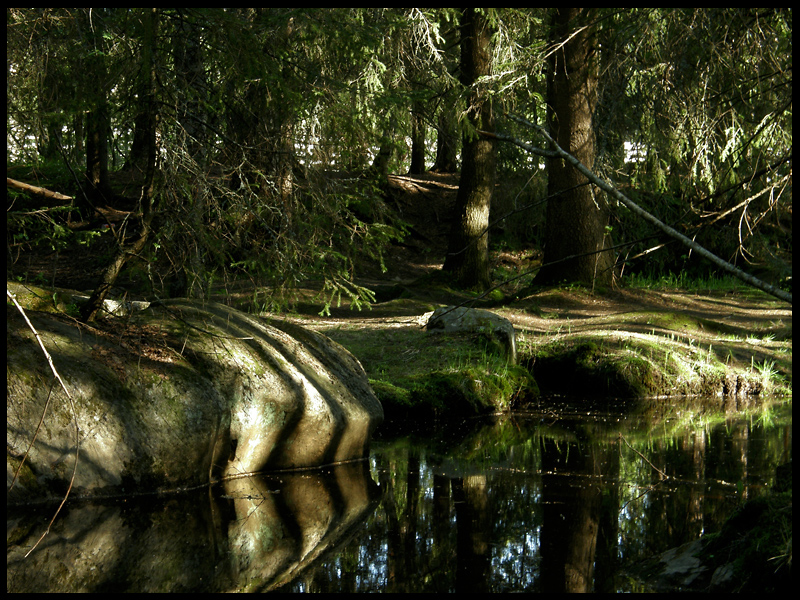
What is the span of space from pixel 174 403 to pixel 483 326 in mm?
5053

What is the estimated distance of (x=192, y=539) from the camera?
3.88 meters

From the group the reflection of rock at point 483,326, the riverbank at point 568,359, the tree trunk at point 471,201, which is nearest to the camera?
the riverbank at point 568,359

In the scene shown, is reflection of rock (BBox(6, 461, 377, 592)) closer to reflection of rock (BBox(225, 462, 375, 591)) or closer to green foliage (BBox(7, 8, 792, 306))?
reflection of rock (BBox(225, 462, 375, 591))

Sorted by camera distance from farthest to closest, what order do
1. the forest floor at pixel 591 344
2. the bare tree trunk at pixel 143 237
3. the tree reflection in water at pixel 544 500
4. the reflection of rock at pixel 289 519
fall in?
1. the forest floor at pixel 591 344
2. the bare tree trunk at pixel 143 237
3. the reflection of rock at pixel 289 519
4. the tree reflection in water at pixel 544 500

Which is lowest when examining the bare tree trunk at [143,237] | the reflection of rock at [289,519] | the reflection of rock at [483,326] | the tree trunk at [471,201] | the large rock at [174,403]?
the reflection of rock at [289,519]

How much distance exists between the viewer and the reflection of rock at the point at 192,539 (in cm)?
333

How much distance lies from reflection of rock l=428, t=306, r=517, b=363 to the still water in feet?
8.50

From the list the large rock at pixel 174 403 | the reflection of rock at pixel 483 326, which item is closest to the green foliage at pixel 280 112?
the large rock at pixel 174 403

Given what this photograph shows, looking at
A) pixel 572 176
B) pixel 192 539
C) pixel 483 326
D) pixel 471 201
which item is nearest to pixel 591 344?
pixel 483 326

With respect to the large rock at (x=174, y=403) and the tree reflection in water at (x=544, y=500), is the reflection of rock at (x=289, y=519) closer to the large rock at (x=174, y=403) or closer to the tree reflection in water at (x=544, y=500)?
the tree reflection in water at (x=544, y=500)

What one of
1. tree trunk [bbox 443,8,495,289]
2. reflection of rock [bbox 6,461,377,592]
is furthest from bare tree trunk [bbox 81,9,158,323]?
tree trunk [bbox 443,8,495,289]

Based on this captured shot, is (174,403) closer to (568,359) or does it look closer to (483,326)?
(483,326)

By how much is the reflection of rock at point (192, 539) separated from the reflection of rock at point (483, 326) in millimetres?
4183

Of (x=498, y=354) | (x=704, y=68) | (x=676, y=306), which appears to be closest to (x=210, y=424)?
(x=704, y=68)
